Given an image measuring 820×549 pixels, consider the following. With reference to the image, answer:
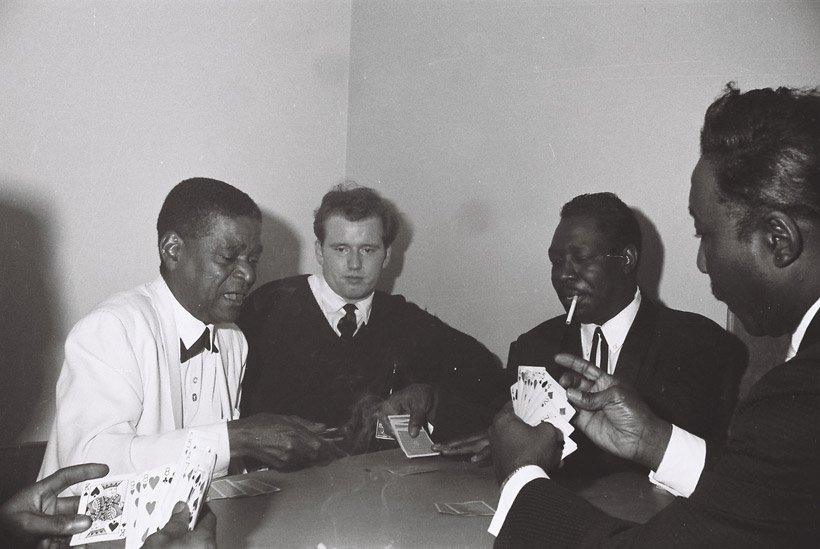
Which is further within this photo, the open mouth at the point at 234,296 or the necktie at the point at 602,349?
the necktie at the point at 602,349

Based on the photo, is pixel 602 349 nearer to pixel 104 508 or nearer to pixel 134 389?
pixel 134 389

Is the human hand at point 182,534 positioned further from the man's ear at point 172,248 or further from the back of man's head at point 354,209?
the back of man's head at point 354,209

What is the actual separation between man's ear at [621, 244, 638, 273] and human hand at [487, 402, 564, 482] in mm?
1170

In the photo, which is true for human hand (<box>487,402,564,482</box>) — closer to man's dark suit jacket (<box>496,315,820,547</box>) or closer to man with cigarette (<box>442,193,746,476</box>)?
man's dark suit jacket (<box>496,315,820,547</box>)

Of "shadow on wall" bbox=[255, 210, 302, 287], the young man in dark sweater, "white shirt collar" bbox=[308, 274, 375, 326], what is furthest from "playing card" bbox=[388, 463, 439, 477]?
"shadow on wall" bbox=[255, 210, 302, 287]

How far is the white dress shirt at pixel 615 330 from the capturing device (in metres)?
2.66

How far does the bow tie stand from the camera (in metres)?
2.17

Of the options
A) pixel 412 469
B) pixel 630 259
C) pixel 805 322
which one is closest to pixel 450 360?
pixel 630 259

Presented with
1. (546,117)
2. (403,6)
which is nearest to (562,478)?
(546,117)

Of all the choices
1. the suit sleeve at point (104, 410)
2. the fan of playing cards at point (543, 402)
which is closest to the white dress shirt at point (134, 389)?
the suit sleeve at point (104, 410)

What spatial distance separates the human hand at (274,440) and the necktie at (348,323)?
1.21 meters

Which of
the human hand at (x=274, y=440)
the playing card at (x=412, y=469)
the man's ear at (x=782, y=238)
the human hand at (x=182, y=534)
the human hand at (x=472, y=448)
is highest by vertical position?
the man's ear at (x=782, y=238)

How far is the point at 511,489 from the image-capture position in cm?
143

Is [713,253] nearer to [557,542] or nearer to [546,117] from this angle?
[557,542]
